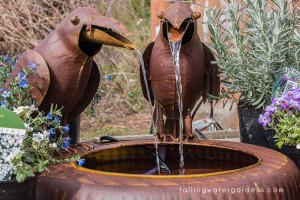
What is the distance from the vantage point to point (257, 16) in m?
2.82

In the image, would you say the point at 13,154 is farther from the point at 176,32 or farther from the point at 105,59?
the point at 105,59

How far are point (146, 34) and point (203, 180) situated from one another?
723cm

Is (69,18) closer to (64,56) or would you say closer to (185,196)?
(64,56)

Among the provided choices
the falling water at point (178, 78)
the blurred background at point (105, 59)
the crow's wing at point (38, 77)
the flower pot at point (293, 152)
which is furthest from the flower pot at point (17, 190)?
the blurred background at point (105, 59)

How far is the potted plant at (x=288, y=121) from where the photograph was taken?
2.47m

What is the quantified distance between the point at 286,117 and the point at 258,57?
414 mm

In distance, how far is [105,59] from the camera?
715cm

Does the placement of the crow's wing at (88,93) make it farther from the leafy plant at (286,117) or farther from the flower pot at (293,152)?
the flower pot at (293,152)

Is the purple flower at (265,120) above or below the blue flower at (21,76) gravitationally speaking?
below

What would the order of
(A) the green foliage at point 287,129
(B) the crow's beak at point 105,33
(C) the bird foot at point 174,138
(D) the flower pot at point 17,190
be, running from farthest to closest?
(A) the green foliage at point 287,129, (C) the bird foot at point 174,138, (B) the crow's beak at point 105,33, (D) the flower pot at point 17,190

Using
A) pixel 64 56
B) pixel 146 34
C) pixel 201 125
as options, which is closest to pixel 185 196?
pixel 64 56

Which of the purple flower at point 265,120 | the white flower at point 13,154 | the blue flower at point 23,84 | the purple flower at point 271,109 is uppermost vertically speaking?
the blue flower at point 23,84

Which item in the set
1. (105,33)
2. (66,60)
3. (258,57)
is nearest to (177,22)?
(105,33)

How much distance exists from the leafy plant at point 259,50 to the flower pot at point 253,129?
5 cm
